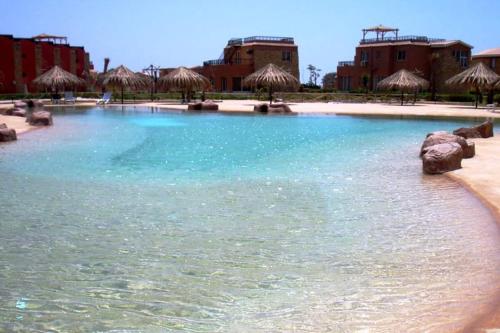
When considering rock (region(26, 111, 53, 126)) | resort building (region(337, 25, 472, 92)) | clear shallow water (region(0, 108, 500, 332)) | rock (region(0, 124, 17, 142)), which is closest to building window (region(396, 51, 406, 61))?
resort building (region(337, 25, 472, 92))

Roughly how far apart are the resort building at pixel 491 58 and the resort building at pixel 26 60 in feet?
133

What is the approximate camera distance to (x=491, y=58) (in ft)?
151

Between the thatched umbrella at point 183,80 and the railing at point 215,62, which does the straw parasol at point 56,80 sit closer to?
the thatched umbrella at point 183,80

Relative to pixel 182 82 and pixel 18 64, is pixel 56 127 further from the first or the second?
pixel 18 64

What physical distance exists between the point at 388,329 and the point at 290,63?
164 feet

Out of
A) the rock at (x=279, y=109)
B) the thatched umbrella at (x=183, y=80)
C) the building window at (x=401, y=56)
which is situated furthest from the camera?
the building window at (x=401, y=56)

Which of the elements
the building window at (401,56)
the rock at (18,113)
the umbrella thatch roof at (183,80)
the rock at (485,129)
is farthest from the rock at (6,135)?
the building window at (401,56)

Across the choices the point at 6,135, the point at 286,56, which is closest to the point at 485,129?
the point at 6,135

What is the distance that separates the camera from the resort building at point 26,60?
46.3 metres

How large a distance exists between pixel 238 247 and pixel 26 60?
4876 cm

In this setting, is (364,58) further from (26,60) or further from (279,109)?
(26,60)

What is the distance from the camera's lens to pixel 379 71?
4891cm

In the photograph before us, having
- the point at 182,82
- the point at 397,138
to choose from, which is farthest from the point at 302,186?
the point at 182,82

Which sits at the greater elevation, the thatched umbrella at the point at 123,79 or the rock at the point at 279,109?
the thatched umbrella at the point at 123,79
